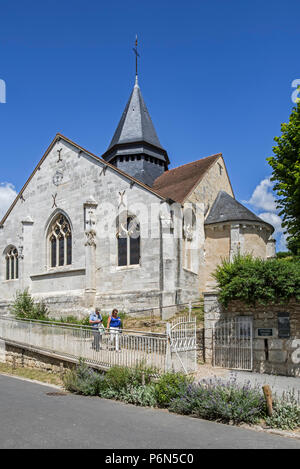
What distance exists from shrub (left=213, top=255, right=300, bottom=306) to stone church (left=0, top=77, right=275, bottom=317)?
6.76 m

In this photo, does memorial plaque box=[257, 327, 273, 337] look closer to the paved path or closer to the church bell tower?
the paved path

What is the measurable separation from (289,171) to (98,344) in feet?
34.2

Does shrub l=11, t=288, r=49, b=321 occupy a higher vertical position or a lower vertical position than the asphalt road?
higher

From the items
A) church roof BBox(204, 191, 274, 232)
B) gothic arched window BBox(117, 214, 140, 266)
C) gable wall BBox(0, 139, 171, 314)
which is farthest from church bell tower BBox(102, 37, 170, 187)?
gothic arched window BBox(117, 214, 140, 266)

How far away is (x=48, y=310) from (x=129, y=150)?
39.3ft

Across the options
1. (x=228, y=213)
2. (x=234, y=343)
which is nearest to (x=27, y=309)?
(x=228, y=213)

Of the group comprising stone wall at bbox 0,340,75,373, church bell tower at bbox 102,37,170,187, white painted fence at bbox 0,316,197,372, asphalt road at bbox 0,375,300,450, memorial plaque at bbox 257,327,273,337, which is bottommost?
stone wall at bbox 0,340,75,373

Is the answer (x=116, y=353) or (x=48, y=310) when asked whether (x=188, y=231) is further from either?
(x=116, y=353)

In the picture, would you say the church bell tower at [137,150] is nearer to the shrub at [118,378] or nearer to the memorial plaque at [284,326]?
the memorial plaque at [284,326]

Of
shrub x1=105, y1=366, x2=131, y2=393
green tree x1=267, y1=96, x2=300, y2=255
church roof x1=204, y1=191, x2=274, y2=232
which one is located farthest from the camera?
church roof x1=204, y1=191, x2=274, y2=232

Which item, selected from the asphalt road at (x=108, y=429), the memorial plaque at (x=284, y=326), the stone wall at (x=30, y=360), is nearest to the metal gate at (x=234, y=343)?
the memorial plaque at (x=284, y=326)

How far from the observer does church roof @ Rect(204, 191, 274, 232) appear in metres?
21.4

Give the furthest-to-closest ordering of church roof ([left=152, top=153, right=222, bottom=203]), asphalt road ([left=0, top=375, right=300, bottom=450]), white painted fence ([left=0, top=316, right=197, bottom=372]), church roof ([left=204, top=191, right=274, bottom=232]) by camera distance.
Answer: church roof ([left=152, top=153, right=222, bottom=203]) → church roof ([left=204, top=191, right=274, bottom=232]) → white painted fence ([left=0, top=316, right=197, bottom=372]) → asphalt road ([left=0, top=375, right=300, bottom=450])
